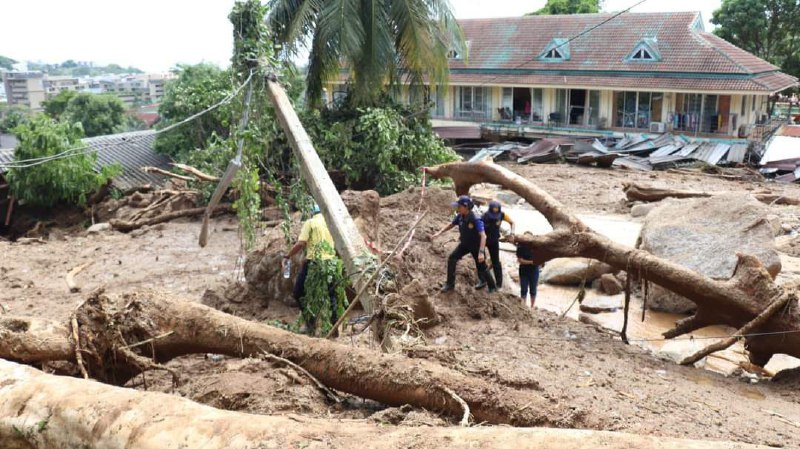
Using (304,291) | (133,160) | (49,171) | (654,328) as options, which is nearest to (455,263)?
(304,291)

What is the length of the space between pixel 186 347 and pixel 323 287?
234cm

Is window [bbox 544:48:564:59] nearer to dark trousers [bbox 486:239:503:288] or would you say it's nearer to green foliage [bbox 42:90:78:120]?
dark trousers [bbox 486:239:503:288]

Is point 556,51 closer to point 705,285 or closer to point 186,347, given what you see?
point 705,285

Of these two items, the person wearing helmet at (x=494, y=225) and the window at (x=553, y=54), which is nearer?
the person wearing helmet at (x=494, y=225)

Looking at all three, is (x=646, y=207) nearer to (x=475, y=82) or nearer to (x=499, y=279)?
(x=499, y=279)

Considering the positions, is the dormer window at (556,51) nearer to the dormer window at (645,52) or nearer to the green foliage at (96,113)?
the dormer window at (645,52)

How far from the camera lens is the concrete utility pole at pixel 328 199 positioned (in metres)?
6.60

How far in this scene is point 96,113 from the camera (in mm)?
38656

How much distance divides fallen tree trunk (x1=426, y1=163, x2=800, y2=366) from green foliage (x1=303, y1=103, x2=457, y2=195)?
7.26m

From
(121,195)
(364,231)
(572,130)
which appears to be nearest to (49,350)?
(364,231)

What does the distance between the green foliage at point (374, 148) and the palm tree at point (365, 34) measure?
74 cm

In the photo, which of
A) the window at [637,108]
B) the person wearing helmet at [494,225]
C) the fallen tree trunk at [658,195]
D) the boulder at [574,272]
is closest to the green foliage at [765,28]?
the window at [637,108]

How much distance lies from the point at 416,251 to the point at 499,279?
140 cm

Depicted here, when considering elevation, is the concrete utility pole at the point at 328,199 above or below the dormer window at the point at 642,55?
below
